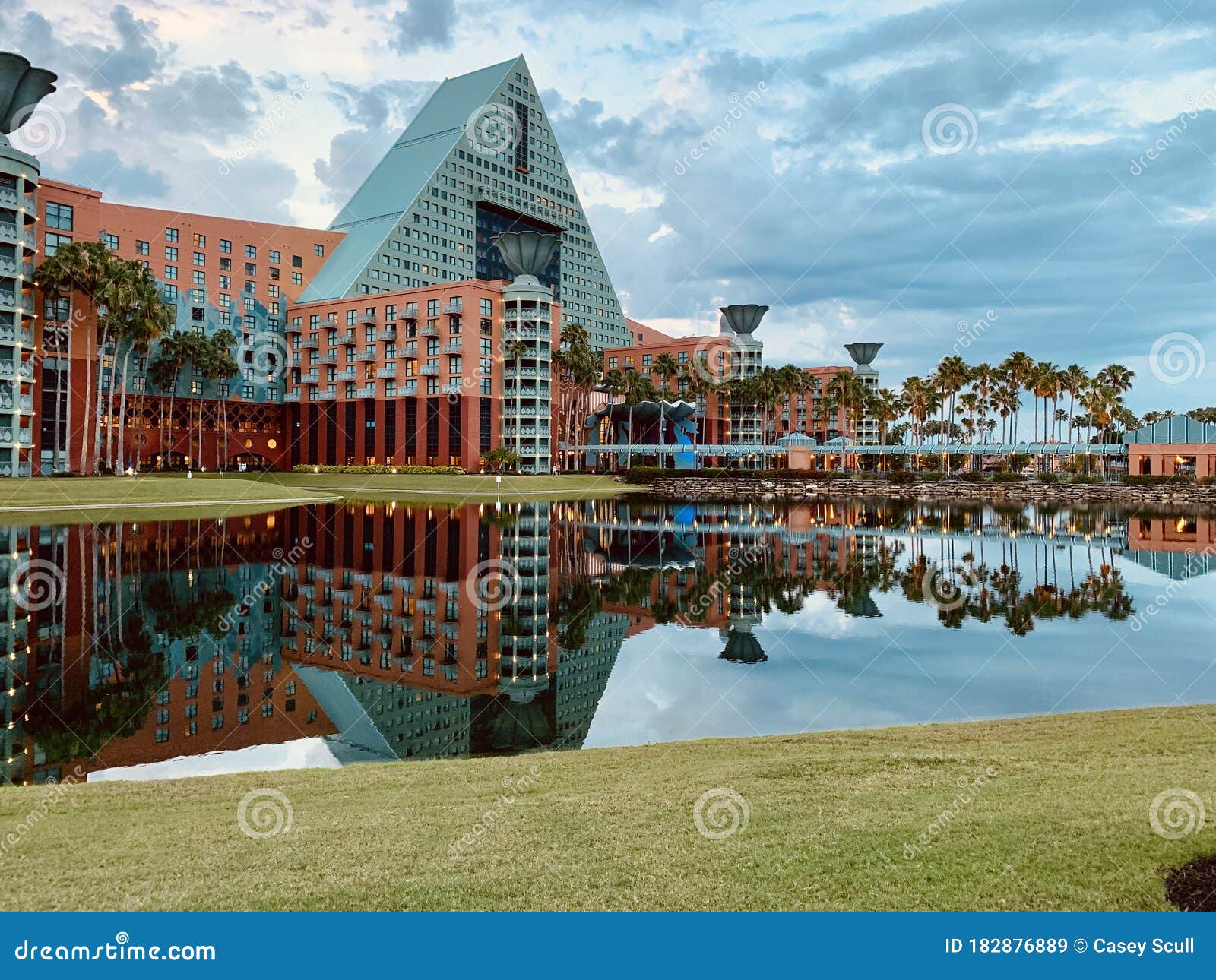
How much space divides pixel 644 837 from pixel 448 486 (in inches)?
3233

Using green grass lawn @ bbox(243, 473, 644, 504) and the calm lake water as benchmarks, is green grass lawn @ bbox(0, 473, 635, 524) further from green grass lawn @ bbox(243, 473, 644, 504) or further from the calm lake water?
the calm lake water

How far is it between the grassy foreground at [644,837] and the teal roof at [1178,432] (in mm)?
100976

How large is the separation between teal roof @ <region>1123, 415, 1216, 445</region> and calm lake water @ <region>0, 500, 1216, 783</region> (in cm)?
6656

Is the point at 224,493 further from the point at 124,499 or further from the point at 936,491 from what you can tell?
the point at 936,491

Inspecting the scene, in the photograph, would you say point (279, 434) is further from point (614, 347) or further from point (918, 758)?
point (918, 758)

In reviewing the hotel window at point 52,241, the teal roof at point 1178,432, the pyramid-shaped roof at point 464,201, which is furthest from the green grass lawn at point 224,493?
the teal roof at point 1178,432

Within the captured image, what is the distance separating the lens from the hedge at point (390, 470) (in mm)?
96312

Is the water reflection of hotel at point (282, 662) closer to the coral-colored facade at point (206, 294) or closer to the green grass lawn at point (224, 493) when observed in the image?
the green grass lawn at point (224, 493)

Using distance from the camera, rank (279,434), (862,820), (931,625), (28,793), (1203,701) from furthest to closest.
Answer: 1. (279,434)
2. (931,625)
3. (1203,701)
4. (28,793)
5. (862,820)

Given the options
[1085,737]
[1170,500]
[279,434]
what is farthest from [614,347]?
[1085,737]

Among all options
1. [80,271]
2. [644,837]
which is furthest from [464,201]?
[644,837]

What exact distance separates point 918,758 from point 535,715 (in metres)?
6.79

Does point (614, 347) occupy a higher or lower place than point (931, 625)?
higher

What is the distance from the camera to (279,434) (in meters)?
119
